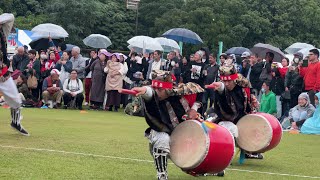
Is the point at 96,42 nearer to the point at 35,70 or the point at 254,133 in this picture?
the point at 35,70

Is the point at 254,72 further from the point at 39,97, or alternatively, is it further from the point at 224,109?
the point at 224,109

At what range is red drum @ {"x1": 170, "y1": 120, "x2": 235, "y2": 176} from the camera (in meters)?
7.50

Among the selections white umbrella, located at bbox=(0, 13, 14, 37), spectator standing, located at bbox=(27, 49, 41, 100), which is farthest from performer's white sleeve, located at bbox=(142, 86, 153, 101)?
spectator standing, located at bbox=(27, 49, 41, 100)

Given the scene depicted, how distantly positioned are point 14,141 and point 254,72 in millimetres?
9859

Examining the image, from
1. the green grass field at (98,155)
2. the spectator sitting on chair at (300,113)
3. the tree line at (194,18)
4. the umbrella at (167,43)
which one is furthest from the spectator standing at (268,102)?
the tree line at (194,18)

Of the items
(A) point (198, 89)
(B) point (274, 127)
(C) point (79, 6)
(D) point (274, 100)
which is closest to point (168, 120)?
(A) point (198, 89)

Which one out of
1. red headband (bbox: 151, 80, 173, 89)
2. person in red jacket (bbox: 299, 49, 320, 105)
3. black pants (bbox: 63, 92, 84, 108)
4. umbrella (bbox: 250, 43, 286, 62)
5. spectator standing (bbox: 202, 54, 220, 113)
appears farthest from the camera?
umbrella (bbox: 250, 43, 286, 62)

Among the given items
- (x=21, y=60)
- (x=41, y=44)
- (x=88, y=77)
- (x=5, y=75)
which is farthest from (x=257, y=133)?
(x=41, y=44)

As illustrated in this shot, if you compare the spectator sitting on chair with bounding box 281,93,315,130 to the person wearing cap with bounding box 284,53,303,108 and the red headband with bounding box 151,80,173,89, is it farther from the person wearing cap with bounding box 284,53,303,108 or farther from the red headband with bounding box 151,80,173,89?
the red headband with bounding box 151,80,173,89

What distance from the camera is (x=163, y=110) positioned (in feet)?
25.8

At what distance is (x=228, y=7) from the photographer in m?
52.8

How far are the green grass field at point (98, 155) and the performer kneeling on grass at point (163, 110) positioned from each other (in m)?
0.46

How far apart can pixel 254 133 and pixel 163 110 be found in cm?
227

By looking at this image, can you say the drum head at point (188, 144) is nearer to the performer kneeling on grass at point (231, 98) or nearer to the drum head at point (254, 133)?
the performer kneeling on grass at point (231, 98)
